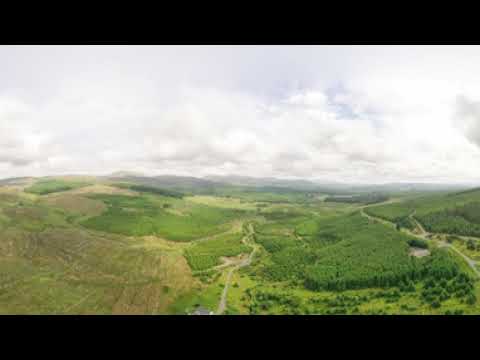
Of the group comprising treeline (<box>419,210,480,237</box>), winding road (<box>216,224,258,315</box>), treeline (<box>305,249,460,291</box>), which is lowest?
winding road (<box>216,224,258,315</box>)

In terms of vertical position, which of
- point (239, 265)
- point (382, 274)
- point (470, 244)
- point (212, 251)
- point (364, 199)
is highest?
point (364, 199)

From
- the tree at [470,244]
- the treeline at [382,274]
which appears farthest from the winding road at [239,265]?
the tree at [470,244]

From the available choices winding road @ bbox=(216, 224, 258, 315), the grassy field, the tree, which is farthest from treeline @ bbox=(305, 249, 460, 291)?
winding road @ bbox=(216, 224, 258, 315)

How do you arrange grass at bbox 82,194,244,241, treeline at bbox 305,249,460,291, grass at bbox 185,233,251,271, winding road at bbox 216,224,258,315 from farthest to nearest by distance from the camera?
grass at bbox 82,194,244,241 < grass at bbox 185,233,251,271 < treeline at bbox 305,249,460,291 < winding road at bbox 216,224,258,315

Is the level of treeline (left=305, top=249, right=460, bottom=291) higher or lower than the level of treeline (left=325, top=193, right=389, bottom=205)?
lower

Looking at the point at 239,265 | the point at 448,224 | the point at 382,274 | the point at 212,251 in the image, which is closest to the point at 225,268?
the point at 239,265

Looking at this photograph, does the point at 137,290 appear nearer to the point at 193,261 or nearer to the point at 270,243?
the point at 193,261

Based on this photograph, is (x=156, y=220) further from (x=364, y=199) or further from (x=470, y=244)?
(x=364, y=199)

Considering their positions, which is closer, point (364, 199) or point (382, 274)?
point (382, 274)

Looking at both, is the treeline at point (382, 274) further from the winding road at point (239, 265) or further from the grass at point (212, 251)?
the grass at point (212, 251)

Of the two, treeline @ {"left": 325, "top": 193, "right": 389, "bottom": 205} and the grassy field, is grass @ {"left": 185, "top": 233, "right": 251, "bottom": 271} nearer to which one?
the grassy field
